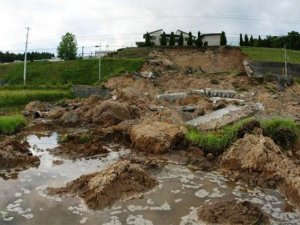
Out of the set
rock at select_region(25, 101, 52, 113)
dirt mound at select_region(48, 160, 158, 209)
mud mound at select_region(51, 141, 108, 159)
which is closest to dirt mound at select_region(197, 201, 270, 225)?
dirt mound at select_region(48, 160, 158, 209)

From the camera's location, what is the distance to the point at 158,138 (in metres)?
18.6

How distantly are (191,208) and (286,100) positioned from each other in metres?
24.1

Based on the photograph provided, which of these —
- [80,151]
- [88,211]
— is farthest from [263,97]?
[88,211]

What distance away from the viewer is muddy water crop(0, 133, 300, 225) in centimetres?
1149

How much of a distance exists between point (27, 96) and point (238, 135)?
25863 millimetres

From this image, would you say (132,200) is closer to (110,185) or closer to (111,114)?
(110,185)

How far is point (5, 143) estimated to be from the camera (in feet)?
60.5

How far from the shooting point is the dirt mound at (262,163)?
13.9m

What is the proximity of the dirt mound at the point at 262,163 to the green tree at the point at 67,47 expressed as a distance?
5610cm

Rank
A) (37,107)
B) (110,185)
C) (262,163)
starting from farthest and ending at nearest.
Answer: (37,107)
(262,163)
(110,185)

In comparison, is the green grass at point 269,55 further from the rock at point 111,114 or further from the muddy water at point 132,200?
Result: the muddy water at point 132,200

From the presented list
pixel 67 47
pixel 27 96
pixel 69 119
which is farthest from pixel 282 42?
pixel 69 119

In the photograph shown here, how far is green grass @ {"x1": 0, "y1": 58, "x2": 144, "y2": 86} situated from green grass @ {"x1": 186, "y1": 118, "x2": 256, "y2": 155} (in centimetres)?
3250

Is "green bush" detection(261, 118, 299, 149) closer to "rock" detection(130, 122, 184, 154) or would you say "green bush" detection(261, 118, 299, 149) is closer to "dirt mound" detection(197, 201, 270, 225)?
"rock" detection(130, 122, 184, 154)
